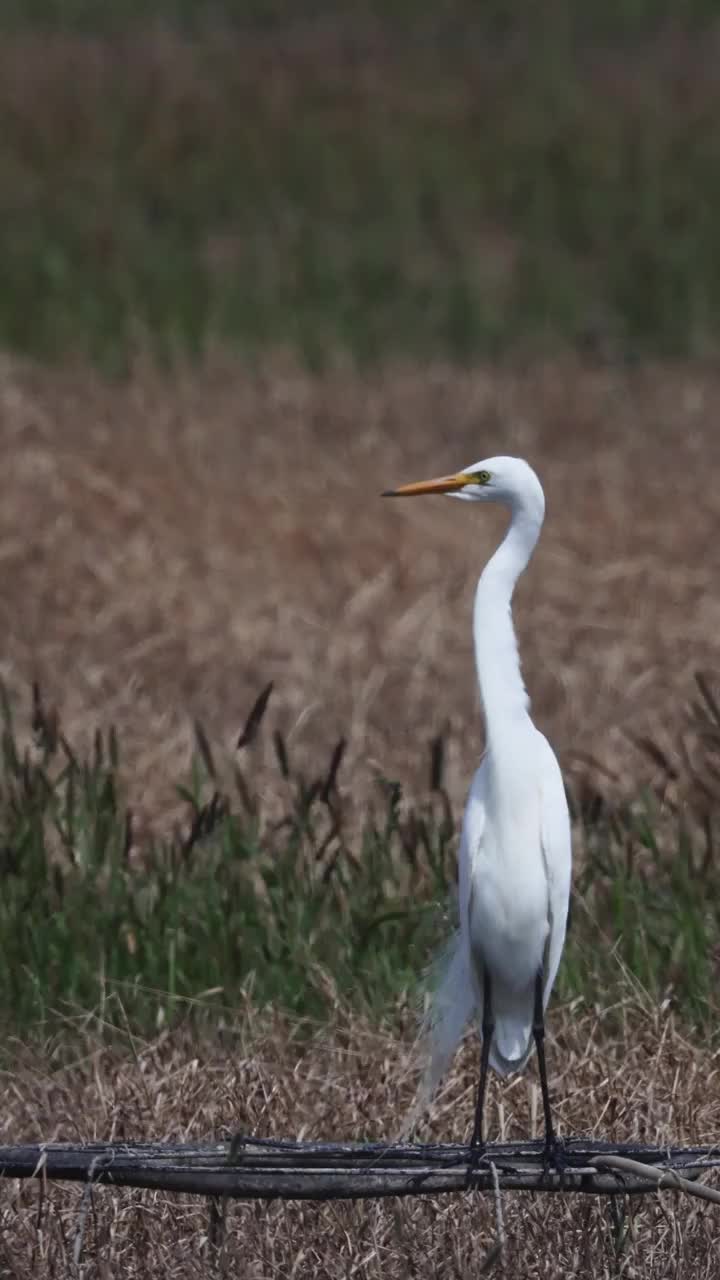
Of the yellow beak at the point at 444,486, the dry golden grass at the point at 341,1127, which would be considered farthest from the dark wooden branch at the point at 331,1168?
the yellow beak at the point at 444,486

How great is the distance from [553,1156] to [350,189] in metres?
12.7

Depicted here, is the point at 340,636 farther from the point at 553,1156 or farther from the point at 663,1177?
the point at 663,1177

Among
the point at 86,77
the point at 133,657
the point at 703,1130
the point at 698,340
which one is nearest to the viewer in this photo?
the point at 703,1130

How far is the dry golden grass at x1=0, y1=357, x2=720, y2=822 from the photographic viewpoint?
707 cm

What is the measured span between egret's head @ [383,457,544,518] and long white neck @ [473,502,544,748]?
0.01m

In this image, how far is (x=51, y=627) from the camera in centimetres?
798

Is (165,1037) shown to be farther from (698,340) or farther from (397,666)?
(698,340)

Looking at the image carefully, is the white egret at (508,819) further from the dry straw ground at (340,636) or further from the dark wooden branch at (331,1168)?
the dry straw ground at (340,636)

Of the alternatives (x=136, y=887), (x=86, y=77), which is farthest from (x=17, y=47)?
(x=136, y=887)

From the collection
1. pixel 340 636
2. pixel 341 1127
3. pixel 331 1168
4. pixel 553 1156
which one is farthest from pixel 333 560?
pixel 331 1168

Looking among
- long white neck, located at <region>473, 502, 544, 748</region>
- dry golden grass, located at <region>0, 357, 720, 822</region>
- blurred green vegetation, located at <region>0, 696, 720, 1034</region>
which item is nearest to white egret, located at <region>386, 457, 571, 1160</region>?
long white neck, located at <region>473, 502, 544, 748</region>

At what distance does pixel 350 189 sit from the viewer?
1534 centimetres

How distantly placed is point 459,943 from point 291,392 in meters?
7.82

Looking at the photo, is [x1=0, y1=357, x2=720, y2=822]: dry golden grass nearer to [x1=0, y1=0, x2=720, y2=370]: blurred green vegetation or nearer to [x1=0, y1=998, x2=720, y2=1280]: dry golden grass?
[x1=0, y1=0, x2=720, y2=370]: blurred green vegetation
